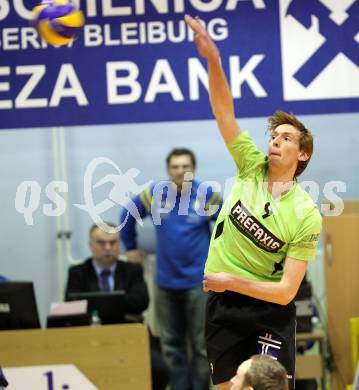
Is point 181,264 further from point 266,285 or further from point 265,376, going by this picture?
point 265,376

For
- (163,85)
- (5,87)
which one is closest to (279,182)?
(163,85)

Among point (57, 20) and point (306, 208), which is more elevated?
point (57, 20)

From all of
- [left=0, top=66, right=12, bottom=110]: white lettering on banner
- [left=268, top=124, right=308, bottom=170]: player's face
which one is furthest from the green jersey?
[left=0, top=66, right=12, bottom=110]: white lettering on banner

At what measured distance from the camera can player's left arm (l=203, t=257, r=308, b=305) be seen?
Answer: 427 cm

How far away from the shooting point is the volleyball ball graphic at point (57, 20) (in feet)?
16.8

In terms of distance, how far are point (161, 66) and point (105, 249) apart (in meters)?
1.85

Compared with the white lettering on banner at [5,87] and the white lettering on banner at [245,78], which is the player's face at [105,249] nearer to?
the white lettering on banner at [5,87]

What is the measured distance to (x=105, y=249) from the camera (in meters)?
6.92

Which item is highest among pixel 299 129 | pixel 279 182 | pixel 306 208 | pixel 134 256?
pixel 299 129

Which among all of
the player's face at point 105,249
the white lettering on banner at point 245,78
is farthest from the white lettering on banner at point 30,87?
the player's face at point 105,249

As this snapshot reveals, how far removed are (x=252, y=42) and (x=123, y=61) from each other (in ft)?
2.88

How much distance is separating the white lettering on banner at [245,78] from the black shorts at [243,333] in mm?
1674

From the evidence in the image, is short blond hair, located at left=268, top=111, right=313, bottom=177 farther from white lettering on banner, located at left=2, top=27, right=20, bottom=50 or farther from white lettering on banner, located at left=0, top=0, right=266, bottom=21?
white lettering on banner, located at left=2, top=27, right=20, bottom=50

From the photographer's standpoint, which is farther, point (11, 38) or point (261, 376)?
point (11, 38)
